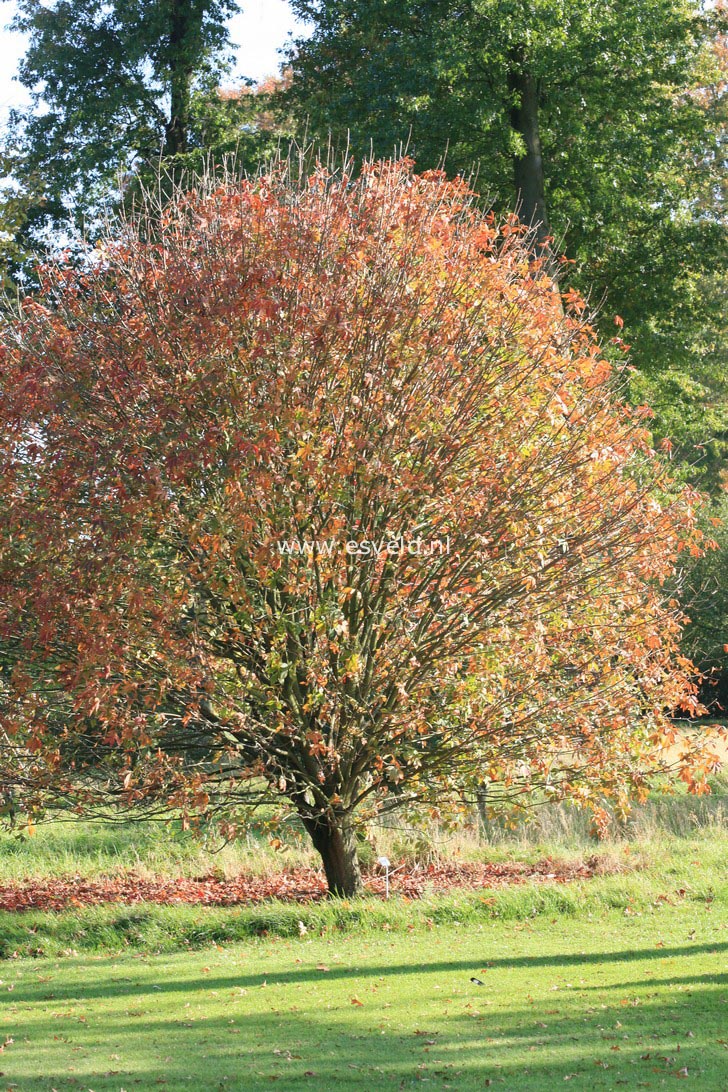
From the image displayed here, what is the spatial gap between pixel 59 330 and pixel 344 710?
12.3 feet

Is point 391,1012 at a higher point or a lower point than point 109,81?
lower

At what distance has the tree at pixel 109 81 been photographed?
2267 centimetres

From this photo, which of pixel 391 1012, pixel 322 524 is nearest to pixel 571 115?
pixel 322 524

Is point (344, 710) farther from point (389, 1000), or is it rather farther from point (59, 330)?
point (59, 330)

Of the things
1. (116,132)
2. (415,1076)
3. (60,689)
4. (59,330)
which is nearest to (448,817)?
(60,689)

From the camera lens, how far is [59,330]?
29.1 feet

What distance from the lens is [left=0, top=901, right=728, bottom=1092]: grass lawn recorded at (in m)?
5.73

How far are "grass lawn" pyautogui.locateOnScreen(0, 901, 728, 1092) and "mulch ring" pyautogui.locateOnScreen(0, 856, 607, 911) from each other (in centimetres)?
154

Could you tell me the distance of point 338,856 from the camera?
34.6 feet

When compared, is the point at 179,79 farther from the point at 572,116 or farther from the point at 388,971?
the point at 388,971

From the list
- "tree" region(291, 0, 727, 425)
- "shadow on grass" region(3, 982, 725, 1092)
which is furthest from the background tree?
"shadow on grass" region(3, 982, 725, 1092)

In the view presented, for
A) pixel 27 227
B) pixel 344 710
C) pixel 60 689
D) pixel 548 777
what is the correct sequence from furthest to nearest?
1. pixel 27 227
2. pixel 548 777
3. pixel 344 710
4. pixel 60 689

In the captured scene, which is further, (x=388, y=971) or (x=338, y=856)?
(x=338, y=856)

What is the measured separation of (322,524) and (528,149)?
13180 millimetres
